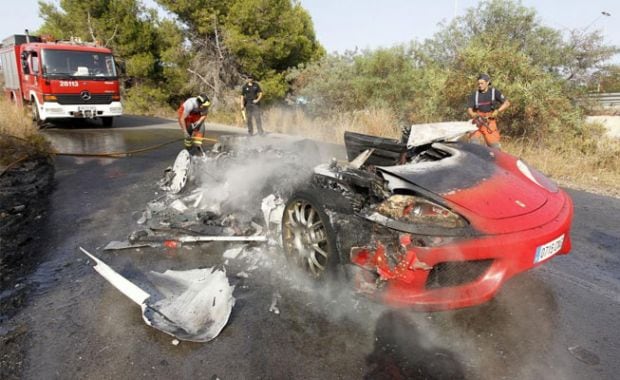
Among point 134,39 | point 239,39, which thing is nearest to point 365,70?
point 239,39

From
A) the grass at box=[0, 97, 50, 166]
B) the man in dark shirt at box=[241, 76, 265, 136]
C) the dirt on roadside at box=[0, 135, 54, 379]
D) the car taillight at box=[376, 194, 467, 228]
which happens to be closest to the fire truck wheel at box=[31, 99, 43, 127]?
the grass at box=[0, 97, 50, 166]

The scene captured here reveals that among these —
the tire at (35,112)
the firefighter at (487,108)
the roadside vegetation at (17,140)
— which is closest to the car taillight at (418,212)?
the firefighter at (487,108)

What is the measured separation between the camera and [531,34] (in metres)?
10.7

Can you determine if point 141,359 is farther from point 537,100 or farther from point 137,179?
point 537,100

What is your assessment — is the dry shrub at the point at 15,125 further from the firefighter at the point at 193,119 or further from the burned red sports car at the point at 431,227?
the burned red sports car at the point at 431,227

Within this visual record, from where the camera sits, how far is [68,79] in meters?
12.4

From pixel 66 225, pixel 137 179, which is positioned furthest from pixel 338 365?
pixel 137 179

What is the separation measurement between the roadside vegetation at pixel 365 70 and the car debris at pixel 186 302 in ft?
21.1

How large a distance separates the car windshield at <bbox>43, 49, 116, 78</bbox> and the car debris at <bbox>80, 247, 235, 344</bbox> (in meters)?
11.6

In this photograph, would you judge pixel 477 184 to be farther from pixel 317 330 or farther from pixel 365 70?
pixel 365 70

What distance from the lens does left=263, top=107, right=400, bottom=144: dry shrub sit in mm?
10703

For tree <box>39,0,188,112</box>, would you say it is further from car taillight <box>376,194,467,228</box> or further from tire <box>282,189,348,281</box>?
car taillight <box>376,194,467,228</box>

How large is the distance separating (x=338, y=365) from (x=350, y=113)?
10.8 meters

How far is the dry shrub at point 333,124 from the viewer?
1070cm
